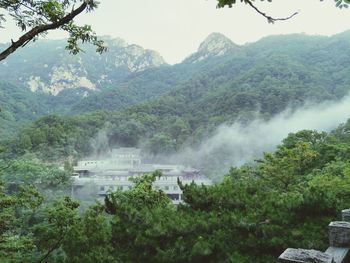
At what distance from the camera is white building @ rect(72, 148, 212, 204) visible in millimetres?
50281

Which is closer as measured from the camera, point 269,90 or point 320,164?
point 320,164

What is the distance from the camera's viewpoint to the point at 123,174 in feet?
185

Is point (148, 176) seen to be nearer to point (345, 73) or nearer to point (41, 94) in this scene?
point (345, 73)

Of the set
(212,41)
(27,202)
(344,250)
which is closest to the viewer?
(344,250)

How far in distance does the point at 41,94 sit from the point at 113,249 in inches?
4796

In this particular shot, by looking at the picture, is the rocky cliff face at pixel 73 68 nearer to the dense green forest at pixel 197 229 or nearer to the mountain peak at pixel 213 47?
the mountain peak at pixel 213 47

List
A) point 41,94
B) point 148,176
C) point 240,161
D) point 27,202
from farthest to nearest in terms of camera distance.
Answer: point 41,94 < point 240,161 < point 148,176 < point 27,202

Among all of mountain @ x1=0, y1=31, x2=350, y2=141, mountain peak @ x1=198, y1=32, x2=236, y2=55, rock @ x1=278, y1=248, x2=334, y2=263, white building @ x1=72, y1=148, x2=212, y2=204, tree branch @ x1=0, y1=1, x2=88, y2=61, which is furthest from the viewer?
mountain peak @ x1=198, y1=32, x2=236, y2=55

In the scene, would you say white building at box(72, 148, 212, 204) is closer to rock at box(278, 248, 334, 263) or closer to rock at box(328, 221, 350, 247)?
rock at box(328, 221, 350, 247)

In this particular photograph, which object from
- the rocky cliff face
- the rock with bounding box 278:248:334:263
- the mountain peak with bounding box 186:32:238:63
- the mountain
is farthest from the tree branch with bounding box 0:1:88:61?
the mountain peak with bounding box 186:32:238:63

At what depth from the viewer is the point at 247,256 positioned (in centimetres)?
547

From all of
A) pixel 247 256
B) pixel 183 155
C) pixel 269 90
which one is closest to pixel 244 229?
pixel 247 256

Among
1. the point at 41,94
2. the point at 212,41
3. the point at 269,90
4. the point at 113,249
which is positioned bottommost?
the point at 113,249

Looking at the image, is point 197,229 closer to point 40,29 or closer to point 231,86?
point 40,29
